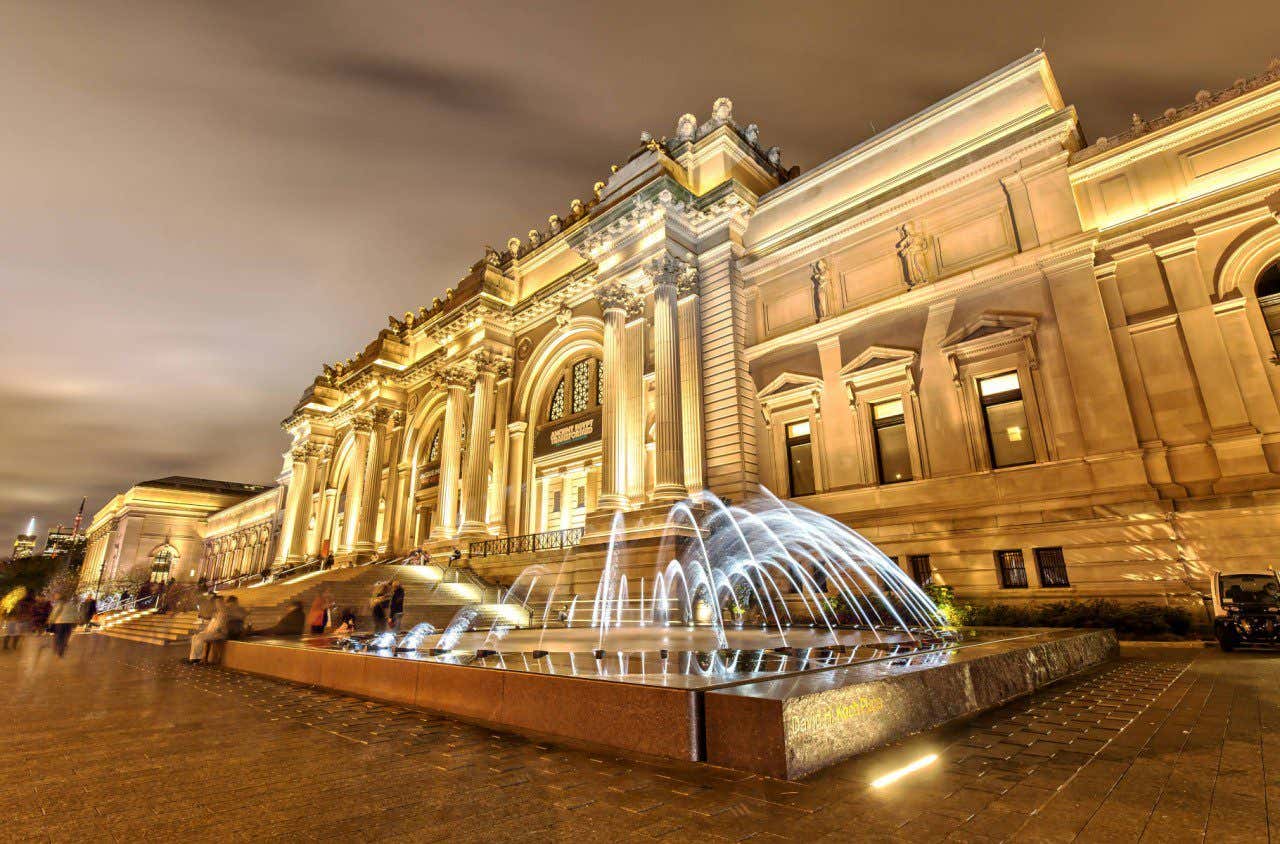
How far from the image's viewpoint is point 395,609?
16.6 m

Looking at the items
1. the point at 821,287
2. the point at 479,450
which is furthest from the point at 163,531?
the point at 821,287

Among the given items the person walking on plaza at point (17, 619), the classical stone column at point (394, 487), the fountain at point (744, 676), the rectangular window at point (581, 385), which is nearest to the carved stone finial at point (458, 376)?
the rectangular window at point (581, 385)

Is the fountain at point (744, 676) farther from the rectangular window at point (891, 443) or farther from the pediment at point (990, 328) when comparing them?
the pediment at point (990, 328)

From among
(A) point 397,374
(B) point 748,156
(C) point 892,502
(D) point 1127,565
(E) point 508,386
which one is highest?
(B) point 748,156

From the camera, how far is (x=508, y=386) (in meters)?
31.3

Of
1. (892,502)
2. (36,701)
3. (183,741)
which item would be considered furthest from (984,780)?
(892,502)

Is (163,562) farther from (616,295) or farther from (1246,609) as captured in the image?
(1246,609)

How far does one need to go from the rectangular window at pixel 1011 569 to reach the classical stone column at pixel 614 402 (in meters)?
11.4

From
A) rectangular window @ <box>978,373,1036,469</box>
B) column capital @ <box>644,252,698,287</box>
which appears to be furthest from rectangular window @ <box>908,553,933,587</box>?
column capital @ <box>644,252,698,287</box>

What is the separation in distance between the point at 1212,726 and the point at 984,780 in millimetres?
2985

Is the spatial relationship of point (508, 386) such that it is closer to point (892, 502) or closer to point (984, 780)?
point (892, 502)

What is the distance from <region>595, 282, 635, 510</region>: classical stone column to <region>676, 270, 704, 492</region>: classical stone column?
7.32 feet

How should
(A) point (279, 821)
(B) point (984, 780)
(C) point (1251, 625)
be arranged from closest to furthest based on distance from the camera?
(A) point (279, 821), (B) point (984, 780), (C) point (1251, 625)

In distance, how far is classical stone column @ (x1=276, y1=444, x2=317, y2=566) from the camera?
43562 mm
